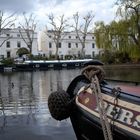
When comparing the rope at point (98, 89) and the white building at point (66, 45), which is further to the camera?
the white building at point (66, 45)

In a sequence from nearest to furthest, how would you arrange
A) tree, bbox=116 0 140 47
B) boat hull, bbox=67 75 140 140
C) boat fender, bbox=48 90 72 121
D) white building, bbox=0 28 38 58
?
boat hull, bbox=67 75 140 140 < boat fender, bbox=48 90 72 121 < tree, bbox=116 0 140 47 < white building, bbox=0 28 38 58

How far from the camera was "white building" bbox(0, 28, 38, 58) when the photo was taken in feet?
315

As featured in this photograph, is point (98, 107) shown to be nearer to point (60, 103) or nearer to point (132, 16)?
point (60, 103)

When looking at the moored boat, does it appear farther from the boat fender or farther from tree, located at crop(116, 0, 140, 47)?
tree, located at crop(116, 0, 140, 47)

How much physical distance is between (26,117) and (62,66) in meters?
69.0

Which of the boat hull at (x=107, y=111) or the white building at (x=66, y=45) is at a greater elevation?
the white building at (x=66, y=45)

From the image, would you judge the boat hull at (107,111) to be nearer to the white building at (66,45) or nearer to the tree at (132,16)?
the tree at (132,16)

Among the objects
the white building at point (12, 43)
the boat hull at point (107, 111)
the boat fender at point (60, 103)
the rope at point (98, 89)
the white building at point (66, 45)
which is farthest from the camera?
the white building at point (66, 45)

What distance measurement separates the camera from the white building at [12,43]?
9594 cm

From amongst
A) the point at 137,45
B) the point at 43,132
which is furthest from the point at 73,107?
the point at 137,45

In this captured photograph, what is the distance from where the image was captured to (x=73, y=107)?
6.96 meters

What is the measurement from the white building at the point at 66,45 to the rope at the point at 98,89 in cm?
9706

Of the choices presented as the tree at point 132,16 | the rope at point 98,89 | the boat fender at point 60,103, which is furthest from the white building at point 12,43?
the rope at point 98,89

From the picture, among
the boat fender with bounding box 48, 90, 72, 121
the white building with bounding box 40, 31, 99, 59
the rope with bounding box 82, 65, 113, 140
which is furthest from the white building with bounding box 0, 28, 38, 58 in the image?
the rope with bounding box 82, 65, 113, 140
